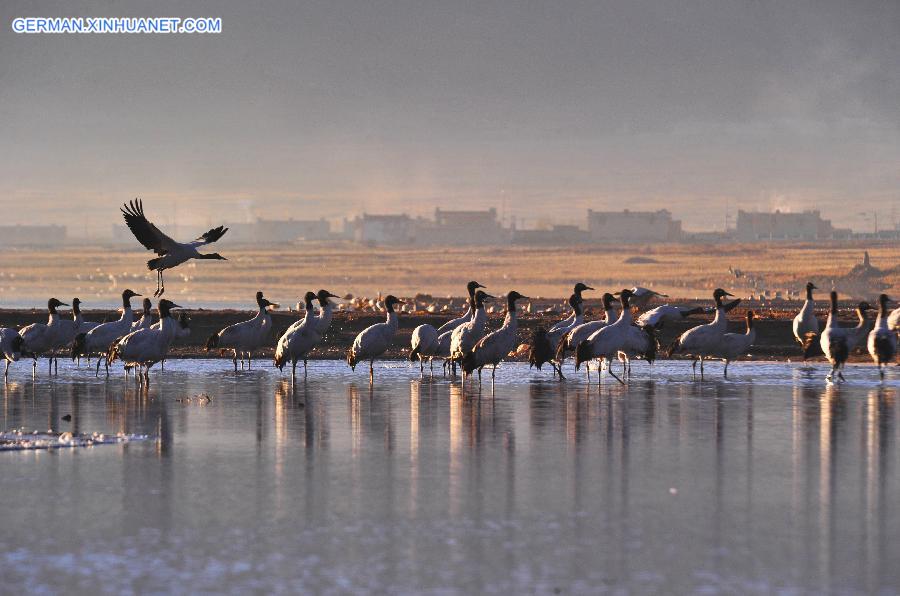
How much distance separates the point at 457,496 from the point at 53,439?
268 inches

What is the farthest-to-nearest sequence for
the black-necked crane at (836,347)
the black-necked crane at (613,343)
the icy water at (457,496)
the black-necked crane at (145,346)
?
the black-necked crane at (836,347) < the black-necked crane at (145,346) < the black-necked crane at (613,343) < the icy water at (457,496)

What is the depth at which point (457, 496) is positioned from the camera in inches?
506

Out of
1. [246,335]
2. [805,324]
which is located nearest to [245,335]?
[246,335]

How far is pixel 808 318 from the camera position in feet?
112

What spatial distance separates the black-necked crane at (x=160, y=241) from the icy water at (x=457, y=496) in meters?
5.59

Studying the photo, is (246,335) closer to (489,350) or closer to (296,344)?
(296,344)

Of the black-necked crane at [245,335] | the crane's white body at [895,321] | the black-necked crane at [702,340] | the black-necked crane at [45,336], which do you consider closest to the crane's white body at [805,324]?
the crane's white body at [895,321]

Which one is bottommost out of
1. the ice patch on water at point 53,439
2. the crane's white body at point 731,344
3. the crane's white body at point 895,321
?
the ice patch on water at point 53,439

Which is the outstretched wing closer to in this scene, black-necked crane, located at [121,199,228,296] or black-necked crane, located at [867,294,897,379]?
black-necked crane, located at [121,199,228,296]

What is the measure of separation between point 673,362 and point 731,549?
77.8 feet

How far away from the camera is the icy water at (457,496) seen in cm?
972

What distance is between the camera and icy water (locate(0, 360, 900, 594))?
9719mm

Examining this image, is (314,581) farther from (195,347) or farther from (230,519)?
(195,347)

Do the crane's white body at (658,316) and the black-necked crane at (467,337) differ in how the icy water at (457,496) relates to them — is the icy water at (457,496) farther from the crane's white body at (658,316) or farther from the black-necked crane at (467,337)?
the crane's white body at (658,316)
